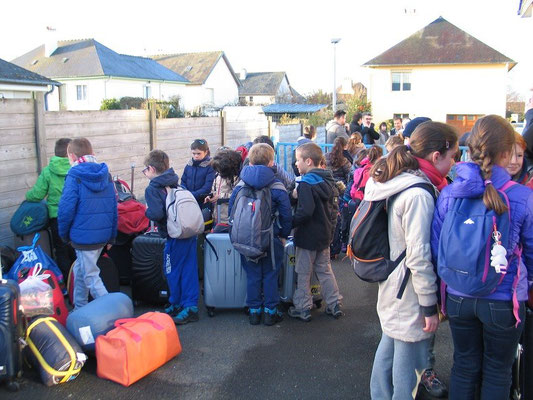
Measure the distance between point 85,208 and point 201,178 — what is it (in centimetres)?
185

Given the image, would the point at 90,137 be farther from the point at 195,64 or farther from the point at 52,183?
the point at 195,64

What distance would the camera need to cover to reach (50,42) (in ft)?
161

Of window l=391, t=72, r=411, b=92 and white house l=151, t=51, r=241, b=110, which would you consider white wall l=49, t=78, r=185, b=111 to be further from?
window l=391, t=72, r=411, b=92

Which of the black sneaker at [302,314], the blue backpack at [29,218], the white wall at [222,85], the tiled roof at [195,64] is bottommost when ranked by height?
the black sneaker at [302,314]

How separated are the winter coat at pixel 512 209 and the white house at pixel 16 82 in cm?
2008

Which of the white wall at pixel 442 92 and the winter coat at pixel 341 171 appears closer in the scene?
the winter coat at pixel 341 171

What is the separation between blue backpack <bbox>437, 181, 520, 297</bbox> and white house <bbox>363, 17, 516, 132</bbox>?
36817mm

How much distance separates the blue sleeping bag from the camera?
4.30 metres

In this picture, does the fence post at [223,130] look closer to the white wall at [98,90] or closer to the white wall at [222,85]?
the white wall at [98,90]

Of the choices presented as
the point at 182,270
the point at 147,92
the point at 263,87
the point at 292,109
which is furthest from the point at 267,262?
the point at 263,87

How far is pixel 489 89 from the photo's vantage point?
3791cm

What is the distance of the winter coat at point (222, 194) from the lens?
19.5 feet

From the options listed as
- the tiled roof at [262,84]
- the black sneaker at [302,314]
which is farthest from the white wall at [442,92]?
the black sneaker at [302,314]

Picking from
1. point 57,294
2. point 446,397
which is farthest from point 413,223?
point 57,294
